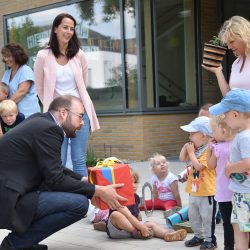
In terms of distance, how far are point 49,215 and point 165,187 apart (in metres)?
1.89

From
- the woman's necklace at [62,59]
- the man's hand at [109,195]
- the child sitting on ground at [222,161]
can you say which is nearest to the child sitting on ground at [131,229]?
the man's hand at [109,195]

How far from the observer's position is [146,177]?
303 inches

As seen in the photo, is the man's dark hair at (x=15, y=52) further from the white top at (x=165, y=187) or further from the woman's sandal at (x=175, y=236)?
the woman's sandal at (x=175, y=236)

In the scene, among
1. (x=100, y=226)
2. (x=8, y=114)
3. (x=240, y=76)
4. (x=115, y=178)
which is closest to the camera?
(x=115, y=178)

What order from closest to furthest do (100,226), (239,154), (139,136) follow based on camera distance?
(239,154), (100,226), (139,136)

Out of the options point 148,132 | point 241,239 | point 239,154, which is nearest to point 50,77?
point 239,154

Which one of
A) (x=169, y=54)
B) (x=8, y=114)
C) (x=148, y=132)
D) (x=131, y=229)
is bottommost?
(x=131, y=229)

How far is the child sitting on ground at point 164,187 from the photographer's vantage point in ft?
17.7

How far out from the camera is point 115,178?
3.97 m

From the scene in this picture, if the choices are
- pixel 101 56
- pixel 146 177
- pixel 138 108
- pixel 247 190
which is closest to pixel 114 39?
pixel 101 56

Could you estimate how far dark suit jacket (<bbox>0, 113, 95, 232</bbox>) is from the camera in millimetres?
3650

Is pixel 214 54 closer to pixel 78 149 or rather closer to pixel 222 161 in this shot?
pixel 222 161

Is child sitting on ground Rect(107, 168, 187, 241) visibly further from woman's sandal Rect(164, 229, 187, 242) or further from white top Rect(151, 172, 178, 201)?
white top Rect(151, 172, 178, 201)

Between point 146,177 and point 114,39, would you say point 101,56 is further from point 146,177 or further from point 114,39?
point 146,177
